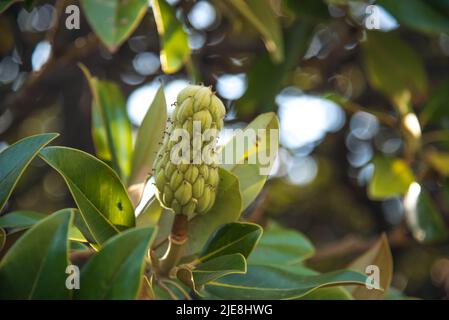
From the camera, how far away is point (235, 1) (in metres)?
1.86

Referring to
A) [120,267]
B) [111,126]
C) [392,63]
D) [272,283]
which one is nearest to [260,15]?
[111,126]

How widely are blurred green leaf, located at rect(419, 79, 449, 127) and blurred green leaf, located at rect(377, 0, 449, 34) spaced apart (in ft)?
1.87

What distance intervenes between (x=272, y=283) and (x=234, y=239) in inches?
4.7

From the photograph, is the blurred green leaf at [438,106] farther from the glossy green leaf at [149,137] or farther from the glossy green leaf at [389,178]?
the glossy green leaf at [149,137]

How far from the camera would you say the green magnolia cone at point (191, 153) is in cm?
110

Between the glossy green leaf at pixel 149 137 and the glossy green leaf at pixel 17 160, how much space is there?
33 centimetres

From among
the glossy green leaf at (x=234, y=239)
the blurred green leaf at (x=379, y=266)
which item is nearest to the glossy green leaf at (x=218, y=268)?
the glossy green leaf at (x=234, y=239)

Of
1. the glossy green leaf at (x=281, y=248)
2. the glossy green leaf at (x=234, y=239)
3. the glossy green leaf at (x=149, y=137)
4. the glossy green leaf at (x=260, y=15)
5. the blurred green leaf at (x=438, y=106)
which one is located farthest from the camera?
the blurred green leaf at (x=438, y=106)

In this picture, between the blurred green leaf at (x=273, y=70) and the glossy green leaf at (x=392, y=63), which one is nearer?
the blurred green leaf at (x=273, y=70)

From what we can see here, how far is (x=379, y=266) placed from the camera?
1.50 metres

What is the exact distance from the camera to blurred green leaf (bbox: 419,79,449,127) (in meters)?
2.41

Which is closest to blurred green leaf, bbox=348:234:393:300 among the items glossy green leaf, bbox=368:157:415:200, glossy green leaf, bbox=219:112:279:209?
glossy green leaf, bbox=219:112:279:209

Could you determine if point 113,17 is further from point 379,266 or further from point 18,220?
point 379,266
